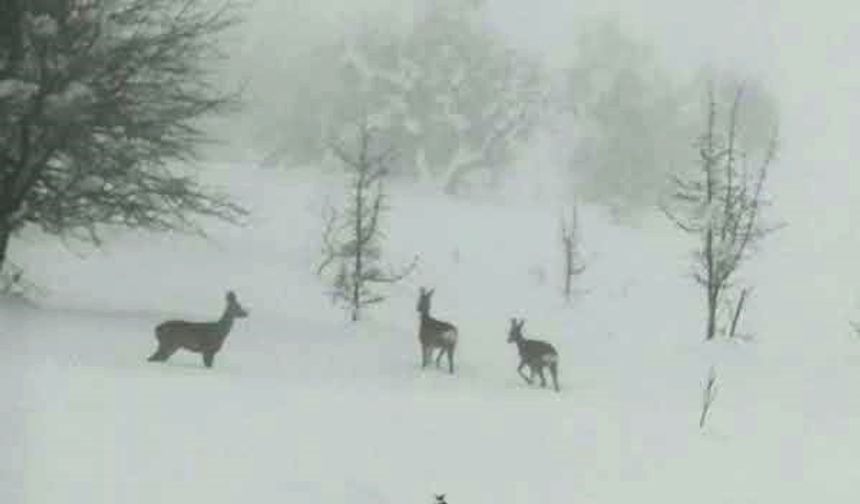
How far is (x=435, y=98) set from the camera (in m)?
63.3

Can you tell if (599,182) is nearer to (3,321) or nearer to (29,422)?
(3,321)

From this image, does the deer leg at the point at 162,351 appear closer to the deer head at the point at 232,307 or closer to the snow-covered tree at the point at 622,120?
the deer head at the point at 232,307

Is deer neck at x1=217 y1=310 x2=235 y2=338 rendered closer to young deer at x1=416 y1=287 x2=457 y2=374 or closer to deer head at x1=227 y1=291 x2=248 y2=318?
deer head at x1=227 y1=291 x2=248 y2=318

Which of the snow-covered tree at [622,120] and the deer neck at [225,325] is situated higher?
the snow-covered tree at [622,120]

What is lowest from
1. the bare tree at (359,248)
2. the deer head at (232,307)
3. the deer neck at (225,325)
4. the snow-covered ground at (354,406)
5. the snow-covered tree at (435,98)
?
the snow-covered ground at (354,406)

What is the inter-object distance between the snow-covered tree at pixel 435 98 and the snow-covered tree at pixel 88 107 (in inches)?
1586

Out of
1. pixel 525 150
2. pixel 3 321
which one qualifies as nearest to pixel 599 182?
pixel 525 150

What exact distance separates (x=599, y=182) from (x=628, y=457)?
54036mm

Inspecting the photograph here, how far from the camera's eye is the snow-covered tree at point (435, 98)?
62.6 metres

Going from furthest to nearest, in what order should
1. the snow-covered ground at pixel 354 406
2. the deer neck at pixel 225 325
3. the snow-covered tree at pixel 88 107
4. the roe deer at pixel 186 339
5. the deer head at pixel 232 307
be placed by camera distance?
the snow-covered tree at pixel 88 107, the deer head at pixel 232 307, the deer neck at pixel 225 325, the roe deer at pixel 186 339, the snow-covered ground at pixel 354 406

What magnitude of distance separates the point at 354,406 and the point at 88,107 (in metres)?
7.76

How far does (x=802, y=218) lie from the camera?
63.2 metres

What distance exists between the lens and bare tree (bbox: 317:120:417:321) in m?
28.7

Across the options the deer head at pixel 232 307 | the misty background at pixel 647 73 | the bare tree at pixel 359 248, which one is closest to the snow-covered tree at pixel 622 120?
the misty background at pixel 647 73
